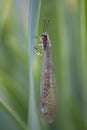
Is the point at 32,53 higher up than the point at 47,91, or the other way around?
the point at 32,53

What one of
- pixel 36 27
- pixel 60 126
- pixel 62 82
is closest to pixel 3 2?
pixel 36 27

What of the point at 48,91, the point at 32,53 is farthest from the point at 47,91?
the point at 32,53

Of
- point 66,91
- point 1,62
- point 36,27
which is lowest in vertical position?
point 66,91

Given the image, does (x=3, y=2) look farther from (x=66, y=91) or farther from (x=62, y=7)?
(x=66, y=91)

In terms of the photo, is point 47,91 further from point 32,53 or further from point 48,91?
point 32,53
